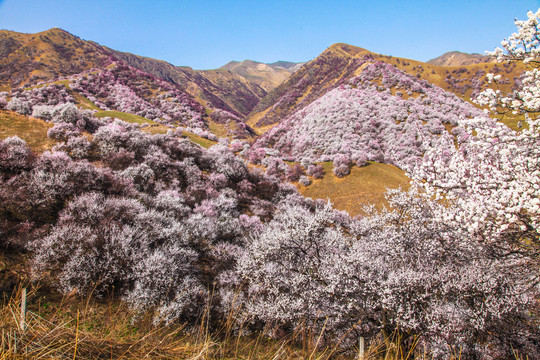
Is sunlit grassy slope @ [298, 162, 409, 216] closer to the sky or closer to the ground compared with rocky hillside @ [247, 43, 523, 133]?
closer to the ground

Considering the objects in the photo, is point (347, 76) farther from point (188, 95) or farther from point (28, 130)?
point (28, 130)

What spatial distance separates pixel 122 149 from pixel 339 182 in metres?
22.9

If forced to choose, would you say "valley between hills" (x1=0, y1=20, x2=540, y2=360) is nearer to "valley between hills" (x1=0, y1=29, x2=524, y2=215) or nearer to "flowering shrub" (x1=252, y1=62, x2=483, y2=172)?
"valley between hills" (x1=0, y1=29, x2=524, y2=215)

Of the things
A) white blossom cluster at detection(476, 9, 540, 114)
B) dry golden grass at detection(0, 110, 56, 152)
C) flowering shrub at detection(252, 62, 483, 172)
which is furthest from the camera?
flowering shrub at detection(252, 62, 483, 172)

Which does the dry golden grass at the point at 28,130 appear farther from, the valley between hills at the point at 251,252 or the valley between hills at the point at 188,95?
the valley between hills at the point at 188,95

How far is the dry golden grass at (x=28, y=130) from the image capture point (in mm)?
14695

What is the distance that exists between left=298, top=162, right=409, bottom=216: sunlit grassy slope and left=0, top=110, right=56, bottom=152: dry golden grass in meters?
23.6

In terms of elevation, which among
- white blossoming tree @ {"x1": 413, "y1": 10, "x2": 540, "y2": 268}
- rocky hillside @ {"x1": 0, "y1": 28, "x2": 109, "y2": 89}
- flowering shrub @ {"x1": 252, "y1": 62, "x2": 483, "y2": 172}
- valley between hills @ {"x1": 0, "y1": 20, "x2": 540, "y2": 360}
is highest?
rocky hillside @ {"x1": 0, "y1": 28, "x2": 109, "y2": 89}

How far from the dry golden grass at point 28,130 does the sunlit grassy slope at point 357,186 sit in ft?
77.5

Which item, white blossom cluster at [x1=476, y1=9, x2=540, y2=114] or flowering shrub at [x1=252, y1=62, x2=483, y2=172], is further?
flowering shrub at [x1=252, y1=62, x2=483, y2=172]

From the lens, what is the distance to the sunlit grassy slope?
24.8 meters

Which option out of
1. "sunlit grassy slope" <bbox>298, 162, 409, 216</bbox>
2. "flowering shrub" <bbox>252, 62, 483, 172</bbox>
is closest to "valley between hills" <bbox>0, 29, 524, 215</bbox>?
"sunlit grassy slope" <bbox>298, 162, 409, 216</bbox>

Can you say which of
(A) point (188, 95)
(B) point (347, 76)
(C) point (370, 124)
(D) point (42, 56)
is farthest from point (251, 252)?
(D) point (42, 56)

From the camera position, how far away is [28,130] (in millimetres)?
15773
